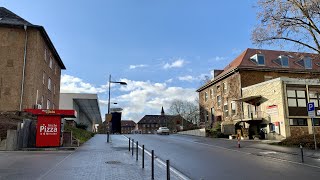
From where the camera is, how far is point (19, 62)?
30.9m

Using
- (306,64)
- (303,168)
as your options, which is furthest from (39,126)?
(306,64)

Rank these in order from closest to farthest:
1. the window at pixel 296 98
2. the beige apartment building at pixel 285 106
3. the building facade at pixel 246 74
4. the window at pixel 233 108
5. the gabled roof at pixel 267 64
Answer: the beige apartment building at pixel 285 106 < the window at pixel 296 98 < the building facade at pixel 246 74 < the gabled roof at pixel 267 64 < the window at pixel 233 108

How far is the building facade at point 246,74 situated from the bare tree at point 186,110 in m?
35.1

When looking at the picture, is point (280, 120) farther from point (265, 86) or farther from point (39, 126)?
point (39, 126)

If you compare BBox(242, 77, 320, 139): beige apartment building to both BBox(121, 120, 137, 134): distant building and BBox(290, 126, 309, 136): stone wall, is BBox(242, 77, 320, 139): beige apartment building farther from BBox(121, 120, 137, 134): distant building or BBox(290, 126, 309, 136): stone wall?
BBox(121, 120, 137, 134): distant building

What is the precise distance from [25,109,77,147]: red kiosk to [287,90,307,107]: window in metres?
24.6

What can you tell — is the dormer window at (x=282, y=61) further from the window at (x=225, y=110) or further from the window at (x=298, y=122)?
the window at (x=298, y=122)

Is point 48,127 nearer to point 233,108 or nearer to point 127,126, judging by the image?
point 233,108

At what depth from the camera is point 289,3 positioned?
846 inches

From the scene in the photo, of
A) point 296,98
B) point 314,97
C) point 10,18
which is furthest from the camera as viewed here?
point 314,97

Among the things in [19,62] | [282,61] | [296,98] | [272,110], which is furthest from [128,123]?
[19,62]

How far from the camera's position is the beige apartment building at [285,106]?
33938mm

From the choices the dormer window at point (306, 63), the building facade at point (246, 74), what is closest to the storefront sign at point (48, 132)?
the building facade at point (246, 74)

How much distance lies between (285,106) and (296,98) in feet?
6.82
